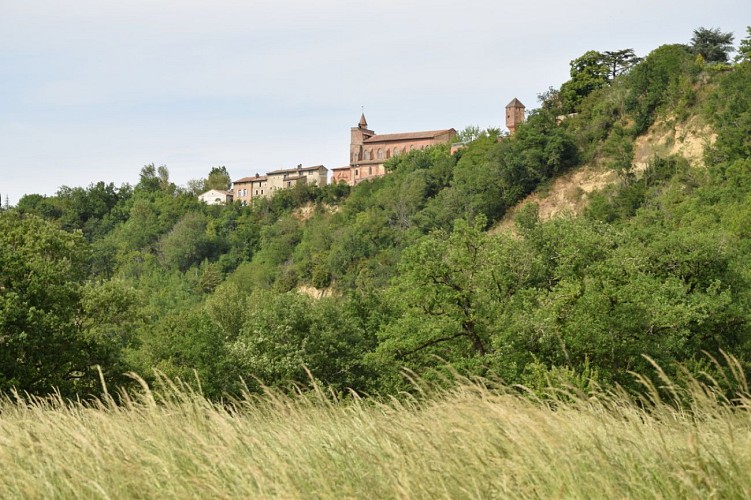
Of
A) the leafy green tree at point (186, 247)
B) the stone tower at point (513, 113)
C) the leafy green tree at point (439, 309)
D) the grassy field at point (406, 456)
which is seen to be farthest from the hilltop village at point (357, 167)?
the grassy field at point (406, 456)

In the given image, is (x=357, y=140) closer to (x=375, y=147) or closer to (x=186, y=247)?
(x=375, y=147)

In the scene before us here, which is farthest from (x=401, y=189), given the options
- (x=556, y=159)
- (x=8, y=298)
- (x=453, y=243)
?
(x=8, y=298)

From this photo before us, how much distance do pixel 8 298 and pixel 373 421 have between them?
20825 mm

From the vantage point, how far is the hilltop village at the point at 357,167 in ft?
421

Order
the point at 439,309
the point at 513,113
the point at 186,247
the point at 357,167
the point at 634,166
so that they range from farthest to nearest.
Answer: the point at 357,167 → the point at 513,113 → the point at 186,247 → the point at 634,166 → the point at 439,309

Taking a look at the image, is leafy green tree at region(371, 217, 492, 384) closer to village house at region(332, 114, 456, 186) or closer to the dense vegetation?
A: the dense vegetation

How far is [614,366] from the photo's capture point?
992 inches

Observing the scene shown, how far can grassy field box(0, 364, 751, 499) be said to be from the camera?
410 centimetres

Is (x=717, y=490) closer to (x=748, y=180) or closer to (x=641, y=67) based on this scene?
(x=748, y=180)

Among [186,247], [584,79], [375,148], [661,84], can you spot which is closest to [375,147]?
[375,148]

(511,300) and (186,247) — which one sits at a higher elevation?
(511,300)

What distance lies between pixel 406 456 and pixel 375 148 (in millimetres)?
131645

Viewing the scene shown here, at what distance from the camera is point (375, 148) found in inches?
5325

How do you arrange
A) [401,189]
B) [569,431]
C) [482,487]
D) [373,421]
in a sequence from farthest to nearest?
[401,189] < [373,421] < [569,431] < [482,487]
